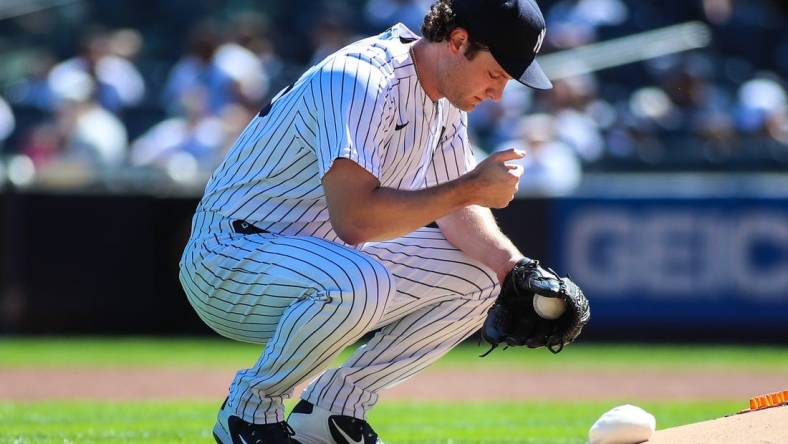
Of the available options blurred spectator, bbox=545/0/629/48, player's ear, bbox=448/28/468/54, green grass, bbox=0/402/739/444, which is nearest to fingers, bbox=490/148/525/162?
player's ear, bbox=448/28/468/54

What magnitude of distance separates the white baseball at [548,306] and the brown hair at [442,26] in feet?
2.94

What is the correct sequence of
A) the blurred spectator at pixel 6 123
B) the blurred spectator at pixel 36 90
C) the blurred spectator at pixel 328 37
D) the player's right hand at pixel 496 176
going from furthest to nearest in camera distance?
the blurred spectator at pixel 328 37 → the blurred spectator at pixel 36 90 → the blurred spectator at pixel 6 123 → the player's right hand at pixel 496 176

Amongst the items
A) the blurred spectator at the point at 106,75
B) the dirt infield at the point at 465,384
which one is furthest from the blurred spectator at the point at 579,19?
the dirt infield at the point at 465,384

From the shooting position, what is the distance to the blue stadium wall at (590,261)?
1020 cm

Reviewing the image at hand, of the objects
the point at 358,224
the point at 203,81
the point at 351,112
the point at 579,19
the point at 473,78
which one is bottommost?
the point at 358,224

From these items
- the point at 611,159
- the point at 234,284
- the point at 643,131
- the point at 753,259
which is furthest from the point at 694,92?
the point at 234,284

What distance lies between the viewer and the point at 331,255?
3965 millimetres

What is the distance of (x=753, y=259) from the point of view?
10.2 m

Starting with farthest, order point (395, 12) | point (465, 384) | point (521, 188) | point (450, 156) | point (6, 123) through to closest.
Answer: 1. point (395, 12)
2. point (6, 123)
3. point (521, 188)
4. point (465, 384)
5. point (450, 156)

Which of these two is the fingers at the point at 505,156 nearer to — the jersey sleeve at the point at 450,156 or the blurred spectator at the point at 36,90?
the jersey sleeve at the point at 450,156

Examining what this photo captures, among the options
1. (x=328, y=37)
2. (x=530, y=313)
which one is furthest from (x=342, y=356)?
(x=530, y=313)

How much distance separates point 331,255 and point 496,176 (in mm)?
600

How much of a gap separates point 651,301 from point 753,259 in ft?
2.91

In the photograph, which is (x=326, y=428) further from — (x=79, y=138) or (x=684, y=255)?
(x=79, y=138)
